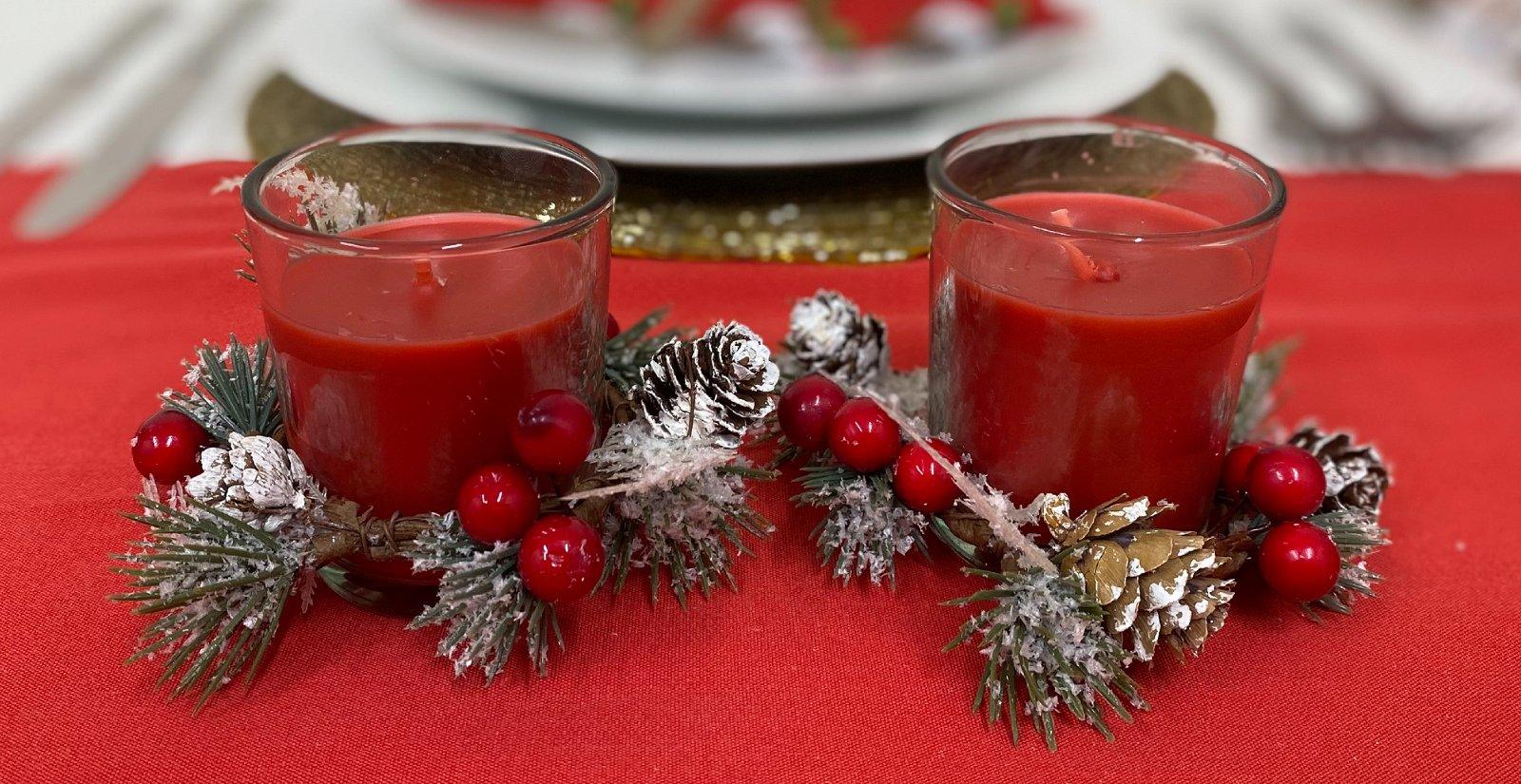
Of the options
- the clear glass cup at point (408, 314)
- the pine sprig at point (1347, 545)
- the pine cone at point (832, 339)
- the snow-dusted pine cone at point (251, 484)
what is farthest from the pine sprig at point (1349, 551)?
the snow-dusted pine cone at point (251, 484)

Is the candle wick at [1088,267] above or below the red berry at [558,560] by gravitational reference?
above

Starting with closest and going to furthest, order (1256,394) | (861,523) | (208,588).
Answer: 1. (208,588)
2. (861,523)
3. (1256,394)

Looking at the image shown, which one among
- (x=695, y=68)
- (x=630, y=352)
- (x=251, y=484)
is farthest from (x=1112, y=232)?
(x=695, y=68)

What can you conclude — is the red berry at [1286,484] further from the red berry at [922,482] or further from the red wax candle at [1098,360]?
the red berry at [922,482]

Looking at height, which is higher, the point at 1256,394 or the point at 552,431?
the point at 552,431

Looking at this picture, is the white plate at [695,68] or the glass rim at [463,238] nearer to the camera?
the glass rim at [463,238]

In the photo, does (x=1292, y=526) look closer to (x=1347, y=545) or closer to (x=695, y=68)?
(x=1347, y=545)

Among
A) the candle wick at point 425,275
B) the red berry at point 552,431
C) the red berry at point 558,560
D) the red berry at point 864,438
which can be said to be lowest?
the red berry at point 864,438
